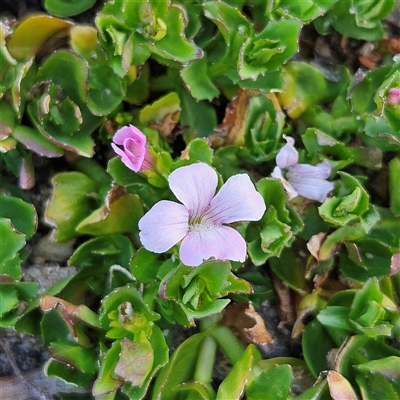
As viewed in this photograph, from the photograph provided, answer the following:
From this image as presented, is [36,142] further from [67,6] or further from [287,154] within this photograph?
[287,154]

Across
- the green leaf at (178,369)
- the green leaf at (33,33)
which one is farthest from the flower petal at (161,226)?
the green leaf at (33,33)

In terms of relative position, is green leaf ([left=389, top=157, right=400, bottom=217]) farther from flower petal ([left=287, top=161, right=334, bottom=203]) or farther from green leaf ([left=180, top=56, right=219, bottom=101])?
green leaf ([left=180, top=56, right=219, bottom=101])

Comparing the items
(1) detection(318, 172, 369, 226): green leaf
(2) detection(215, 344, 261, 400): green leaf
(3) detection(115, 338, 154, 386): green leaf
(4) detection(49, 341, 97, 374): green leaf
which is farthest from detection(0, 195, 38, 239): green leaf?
(1) detection(318, 172, 369, 226): green leaf

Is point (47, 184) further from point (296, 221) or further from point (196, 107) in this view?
point (296, 221)

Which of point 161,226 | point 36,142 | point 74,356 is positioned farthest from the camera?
point 36,142

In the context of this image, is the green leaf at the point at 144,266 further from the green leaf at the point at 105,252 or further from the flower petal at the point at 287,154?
Result: the flower petal at the point at 287,154

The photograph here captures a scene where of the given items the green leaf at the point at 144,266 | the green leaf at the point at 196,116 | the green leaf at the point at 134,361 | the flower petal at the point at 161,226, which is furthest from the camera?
the green leaf at the point at 196,116

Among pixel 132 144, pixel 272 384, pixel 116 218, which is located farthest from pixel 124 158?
pixel 272 384
